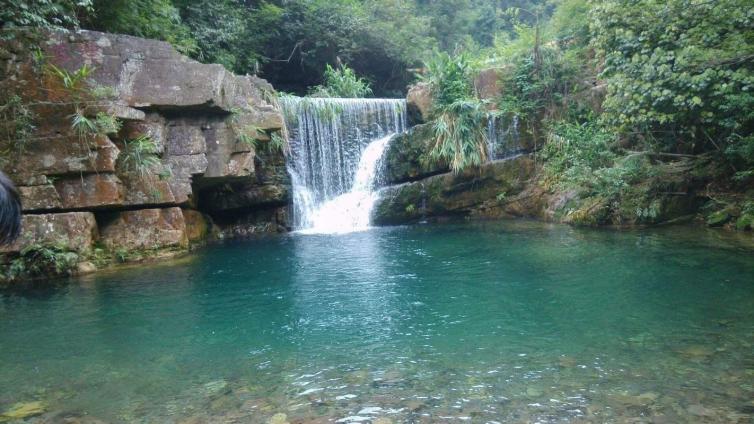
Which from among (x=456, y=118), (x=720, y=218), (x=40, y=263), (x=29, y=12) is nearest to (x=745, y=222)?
(x=720, y=218)

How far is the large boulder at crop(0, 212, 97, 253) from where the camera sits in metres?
9.01

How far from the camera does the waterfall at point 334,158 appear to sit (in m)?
14.8

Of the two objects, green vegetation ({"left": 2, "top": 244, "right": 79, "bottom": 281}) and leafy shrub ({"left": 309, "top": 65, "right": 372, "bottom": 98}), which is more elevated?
leafy shrub ({"left": 309, "top": 65, "right": 372, "bottom": 98})

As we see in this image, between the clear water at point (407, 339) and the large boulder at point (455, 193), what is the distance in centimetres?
532

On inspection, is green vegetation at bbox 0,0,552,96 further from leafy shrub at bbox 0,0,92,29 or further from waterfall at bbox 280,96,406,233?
waterfall at bbox 280,96,406,233

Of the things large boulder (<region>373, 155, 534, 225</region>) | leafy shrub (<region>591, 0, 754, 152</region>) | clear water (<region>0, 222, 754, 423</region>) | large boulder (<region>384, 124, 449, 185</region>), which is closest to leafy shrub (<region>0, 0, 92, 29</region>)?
clear water (<region>0, 222, 754, 423</region>)

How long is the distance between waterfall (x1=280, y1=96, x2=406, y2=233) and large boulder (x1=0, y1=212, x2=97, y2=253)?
229 inches

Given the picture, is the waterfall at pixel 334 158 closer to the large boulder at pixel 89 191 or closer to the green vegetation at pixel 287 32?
the green vegetation at pixel 287 32

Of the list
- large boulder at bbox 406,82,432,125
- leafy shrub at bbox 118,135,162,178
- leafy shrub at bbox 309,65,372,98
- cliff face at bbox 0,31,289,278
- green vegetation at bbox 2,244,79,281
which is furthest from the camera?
leafy shrub at bbox 309,65,372,98

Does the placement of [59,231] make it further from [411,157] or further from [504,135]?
[504,135]

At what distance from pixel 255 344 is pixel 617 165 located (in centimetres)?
959

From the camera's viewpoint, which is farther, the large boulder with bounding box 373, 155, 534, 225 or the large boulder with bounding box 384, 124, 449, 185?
the large boulder with bounding box 384, 124, 449, 185

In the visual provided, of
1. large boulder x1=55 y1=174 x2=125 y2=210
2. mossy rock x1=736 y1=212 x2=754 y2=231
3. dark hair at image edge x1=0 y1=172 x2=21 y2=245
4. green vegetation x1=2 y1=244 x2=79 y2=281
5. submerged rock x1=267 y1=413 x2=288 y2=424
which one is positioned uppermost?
large boulder x1=55 y1=174 x2=125 y2=210

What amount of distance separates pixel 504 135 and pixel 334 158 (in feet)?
16.2
